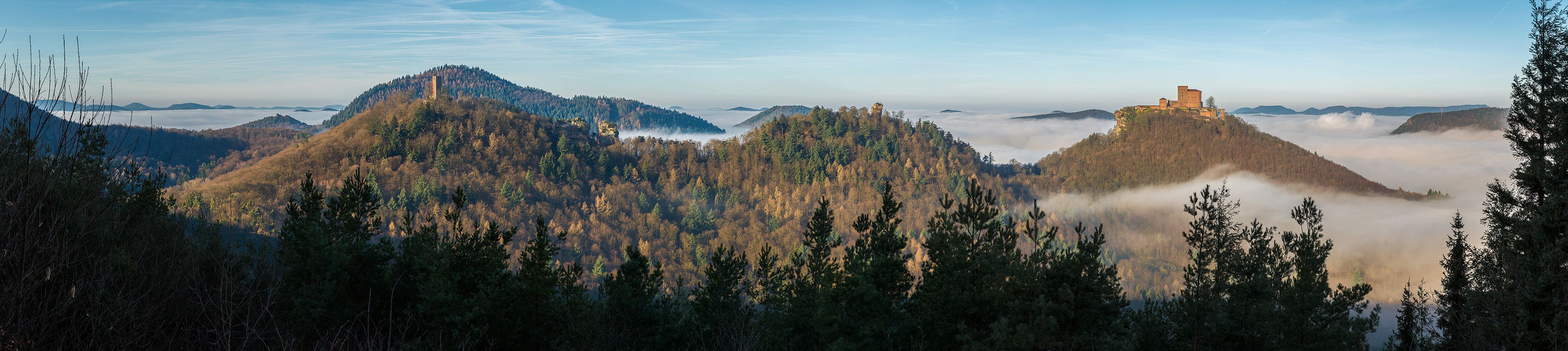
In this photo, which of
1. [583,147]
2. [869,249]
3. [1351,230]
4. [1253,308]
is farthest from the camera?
[583,147]

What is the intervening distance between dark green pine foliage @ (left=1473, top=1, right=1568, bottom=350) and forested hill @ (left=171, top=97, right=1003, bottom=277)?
114260 mm

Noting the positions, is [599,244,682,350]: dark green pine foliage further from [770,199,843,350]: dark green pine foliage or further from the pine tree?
the pine tree

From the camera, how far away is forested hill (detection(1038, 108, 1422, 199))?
184 meters

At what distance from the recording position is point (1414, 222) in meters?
152

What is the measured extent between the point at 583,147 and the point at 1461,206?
18541cm

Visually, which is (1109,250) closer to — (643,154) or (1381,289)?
(1381,289)

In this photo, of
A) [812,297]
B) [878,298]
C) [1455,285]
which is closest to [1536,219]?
[1455,285]

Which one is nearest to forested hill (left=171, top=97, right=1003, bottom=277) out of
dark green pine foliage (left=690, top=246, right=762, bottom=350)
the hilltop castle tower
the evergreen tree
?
the hilltop castle tower

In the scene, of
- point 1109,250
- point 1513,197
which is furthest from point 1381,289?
point 1513,197

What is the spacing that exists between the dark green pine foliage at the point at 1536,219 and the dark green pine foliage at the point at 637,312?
2006 centimetres

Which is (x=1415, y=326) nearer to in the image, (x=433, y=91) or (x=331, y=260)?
(x=331, y=260)

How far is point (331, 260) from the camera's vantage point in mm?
21375

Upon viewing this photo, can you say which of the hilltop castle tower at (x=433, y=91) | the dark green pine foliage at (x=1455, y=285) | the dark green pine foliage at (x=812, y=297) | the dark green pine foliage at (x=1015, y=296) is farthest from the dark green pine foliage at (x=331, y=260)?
the hilltop castle tower at (x=433, y=91)

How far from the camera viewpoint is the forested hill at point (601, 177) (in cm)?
14175
